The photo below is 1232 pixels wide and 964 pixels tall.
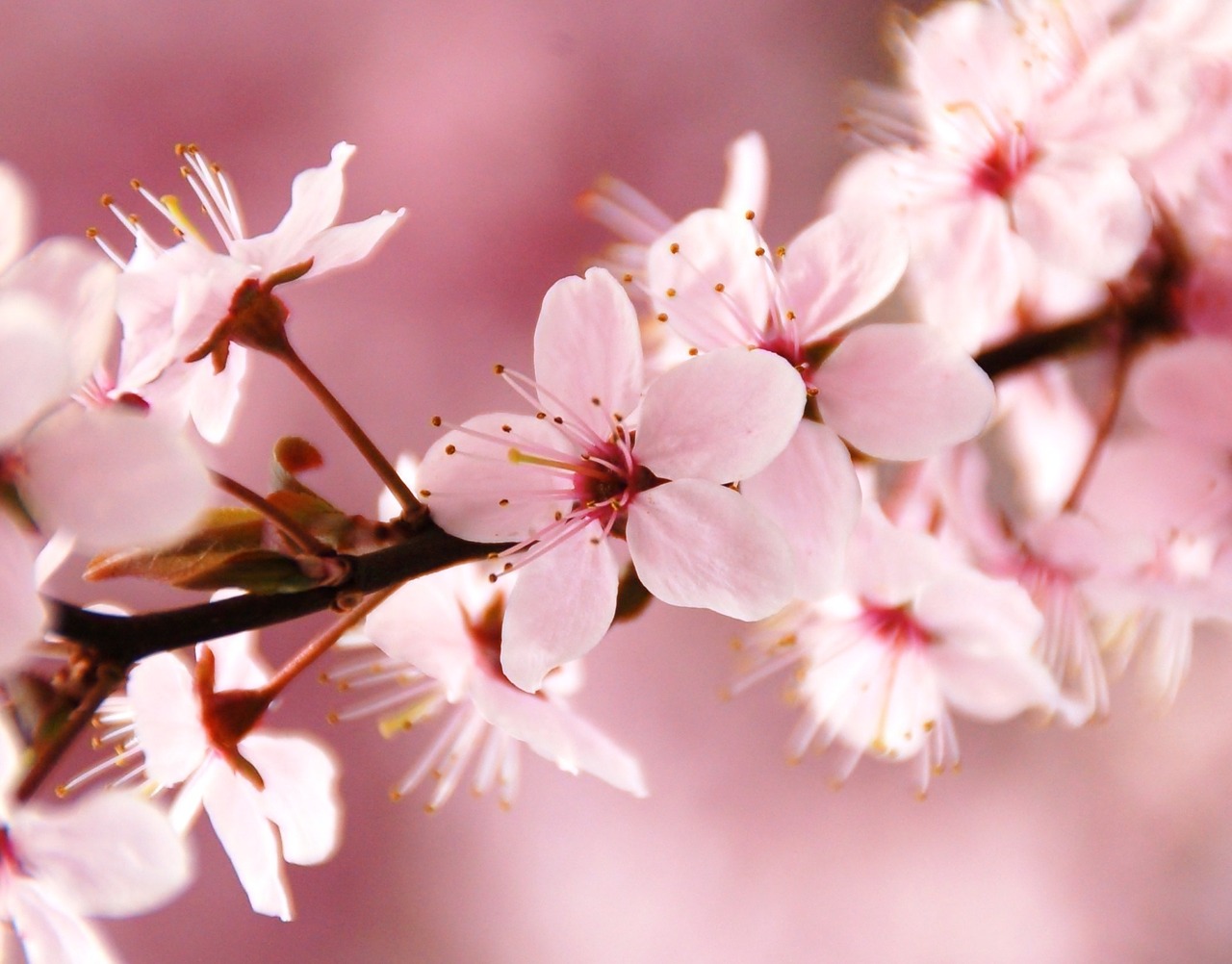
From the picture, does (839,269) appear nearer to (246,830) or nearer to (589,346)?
(589,346)

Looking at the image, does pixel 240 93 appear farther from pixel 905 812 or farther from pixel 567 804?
pixel 905 812

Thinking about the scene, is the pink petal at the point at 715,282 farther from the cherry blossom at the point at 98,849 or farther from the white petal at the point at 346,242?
the cherry blossom at the point at 98,849

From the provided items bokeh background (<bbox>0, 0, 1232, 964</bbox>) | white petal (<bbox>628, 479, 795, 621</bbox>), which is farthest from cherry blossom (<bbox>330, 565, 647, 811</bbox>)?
bokeh background (<bbox>0, 0, 1232, 964</bbox>)

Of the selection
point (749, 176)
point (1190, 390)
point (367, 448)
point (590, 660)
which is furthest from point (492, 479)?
point (590, 660)

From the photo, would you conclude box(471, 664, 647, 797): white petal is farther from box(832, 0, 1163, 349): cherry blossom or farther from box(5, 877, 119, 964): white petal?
box(832, 0, 1163, 349): cherry blossom

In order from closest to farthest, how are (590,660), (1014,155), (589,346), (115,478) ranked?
(115,478) → (589,346) → (1014,155) → (590,660)
